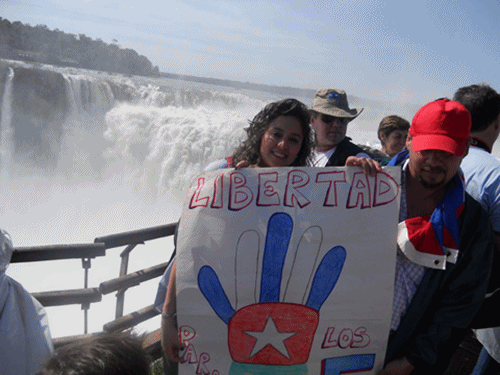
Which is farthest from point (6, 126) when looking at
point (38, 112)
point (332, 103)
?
point (332, 103)

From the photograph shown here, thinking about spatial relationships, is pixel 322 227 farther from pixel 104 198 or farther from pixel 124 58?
pixel 124 58

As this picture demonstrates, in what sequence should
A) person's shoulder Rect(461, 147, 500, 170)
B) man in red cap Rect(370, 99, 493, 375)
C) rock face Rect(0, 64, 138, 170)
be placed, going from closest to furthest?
man in red cap Rect(370, 99, 493, 375) → person's shoulder Rect(461, 147, 500, 170) → rock face Rect(0, 64, 138, 170)

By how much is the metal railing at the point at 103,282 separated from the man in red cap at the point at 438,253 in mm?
1528

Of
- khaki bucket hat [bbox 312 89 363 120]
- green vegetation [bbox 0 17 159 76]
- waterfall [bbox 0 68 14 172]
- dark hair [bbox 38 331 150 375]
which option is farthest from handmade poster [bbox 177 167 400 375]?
green vegetation [bbox 0 17 159 76]

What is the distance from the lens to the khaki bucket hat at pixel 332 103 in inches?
101

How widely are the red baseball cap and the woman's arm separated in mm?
1015

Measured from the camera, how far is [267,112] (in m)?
1.69

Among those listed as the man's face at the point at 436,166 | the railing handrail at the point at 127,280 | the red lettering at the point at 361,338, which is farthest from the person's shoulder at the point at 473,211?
the railing handrail at the point at 127,280

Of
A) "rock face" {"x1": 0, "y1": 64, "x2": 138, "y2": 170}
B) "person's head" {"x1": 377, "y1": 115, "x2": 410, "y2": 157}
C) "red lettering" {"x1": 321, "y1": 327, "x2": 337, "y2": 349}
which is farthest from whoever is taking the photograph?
"rock face" {"x1": 0, "y1": 64, "x2": 138, "y2": 170}

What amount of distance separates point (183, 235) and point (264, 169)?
0.39m

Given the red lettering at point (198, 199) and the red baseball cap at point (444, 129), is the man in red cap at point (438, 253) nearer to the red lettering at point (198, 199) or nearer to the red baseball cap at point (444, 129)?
the red baseball cap at point (444, 129)

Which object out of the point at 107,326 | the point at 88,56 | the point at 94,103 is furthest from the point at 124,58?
the point at 107,326

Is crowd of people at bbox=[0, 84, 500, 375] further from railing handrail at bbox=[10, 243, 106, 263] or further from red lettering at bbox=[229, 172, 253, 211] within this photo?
railing handrail at bbox=[10, 243, 106, 263]

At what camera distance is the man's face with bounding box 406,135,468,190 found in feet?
4.51
